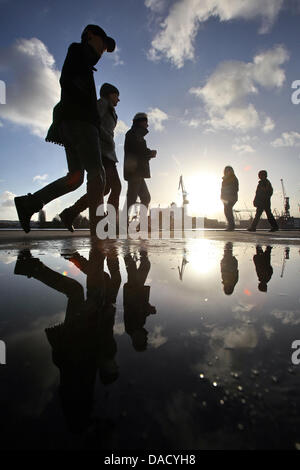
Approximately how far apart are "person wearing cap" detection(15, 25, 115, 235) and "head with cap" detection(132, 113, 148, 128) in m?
2.49

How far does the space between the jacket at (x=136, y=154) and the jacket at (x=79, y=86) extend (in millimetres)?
2366

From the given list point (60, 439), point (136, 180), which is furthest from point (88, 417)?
point (136, 180)

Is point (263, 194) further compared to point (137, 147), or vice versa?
point (263, 194)

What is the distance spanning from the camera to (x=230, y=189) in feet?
25.7

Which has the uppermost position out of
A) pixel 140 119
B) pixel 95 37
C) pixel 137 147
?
pixel 140 119

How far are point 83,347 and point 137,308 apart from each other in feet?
0.77

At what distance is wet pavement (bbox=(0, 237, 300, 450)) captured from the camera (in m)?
0.28

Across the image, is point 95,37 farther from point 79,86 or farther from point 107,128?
point 107,128

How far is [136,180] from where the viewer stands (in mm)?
4887

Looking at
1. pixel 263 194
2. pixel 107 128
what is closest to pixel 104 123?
pixel 107 128

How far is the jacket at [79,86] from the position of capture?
2.31 meters

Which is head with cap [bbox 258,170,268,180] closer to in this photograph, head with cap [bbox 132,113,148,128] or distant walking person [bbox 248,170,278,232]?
distant walking person [bbox 248,170,278,232]

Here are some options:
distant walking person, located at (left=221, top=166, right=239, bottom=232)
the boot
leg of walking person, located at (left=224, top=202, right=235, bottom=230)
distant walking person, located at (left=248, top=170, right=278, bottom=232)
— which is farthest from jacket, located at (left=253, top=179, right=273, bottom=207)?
the boot
